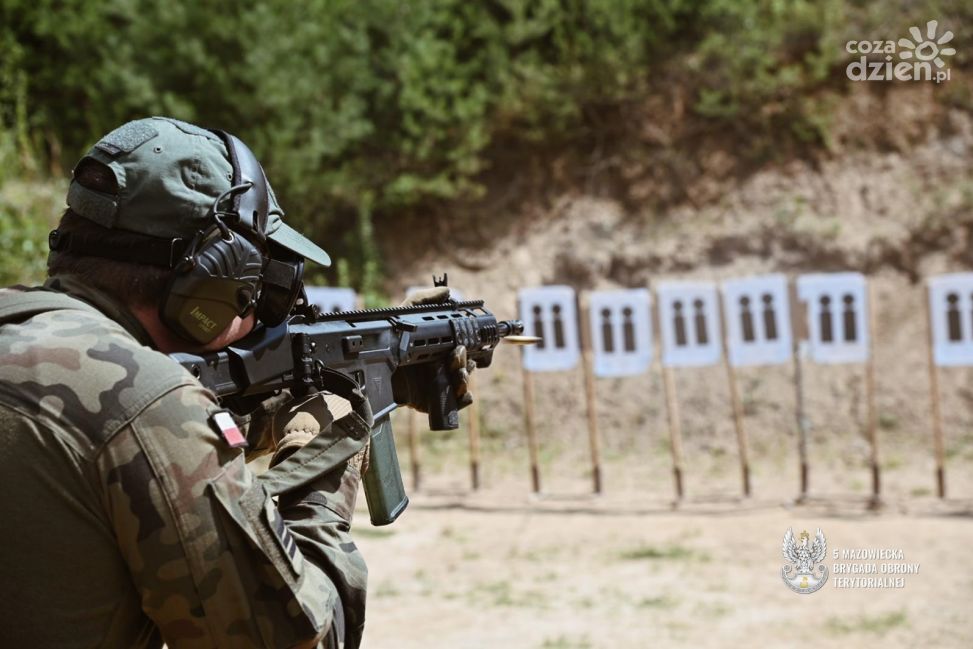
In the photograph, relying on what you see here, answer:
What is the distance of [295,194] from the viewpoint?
31.4 feet

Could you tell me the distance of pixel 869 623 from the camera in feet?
14.6

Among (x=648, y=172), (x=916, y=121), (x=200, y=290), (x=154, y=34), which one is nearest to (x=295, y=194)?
(x=154, y=34)

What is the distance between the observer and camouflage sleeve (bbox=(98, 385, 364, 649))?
1288 millimetres

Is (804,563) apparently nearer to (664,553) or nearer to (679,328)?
(664,553)

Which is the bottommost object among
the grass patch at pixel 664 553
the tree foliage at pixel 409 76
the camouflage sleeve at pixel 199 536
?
the grass patch at pixel 664 553

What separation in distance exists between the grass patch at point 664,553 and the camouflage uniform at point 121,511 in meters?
4.62

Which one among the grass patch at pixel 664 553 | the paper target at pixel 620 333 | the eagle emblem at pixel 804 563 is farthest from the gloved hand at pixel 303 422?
the paper target at pixel 620 333

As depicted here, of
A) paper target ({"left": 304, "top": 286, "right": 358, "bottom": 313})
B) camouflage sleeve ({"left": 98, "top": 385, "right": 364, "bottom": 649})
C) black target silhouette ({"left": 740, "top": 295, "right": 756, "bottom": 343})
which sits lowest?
black target silhouette ({"left": 740, "top": 295, "right": 756, "bottom": 343})

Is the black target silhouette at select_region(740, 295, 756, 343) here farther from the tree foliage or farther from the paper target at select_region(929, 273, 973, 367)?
the paper target at select_region(929, 273, 973, 367)

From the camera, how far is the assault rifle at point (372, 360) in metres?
1.83

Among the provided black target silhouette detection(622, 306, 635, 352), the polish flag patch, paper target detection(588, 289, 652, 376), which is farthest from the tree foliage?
the polish flag patch

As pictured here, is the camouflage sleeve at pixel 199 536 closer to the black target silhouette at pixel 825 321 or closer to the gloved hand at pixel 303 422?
the gloved hand at pixel 303 422

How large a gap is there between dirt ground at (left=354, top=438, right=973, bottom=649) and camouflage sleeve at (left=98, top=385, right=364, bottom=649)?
10.2 ft

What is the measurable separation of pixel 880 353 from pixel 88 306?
8365 mm
